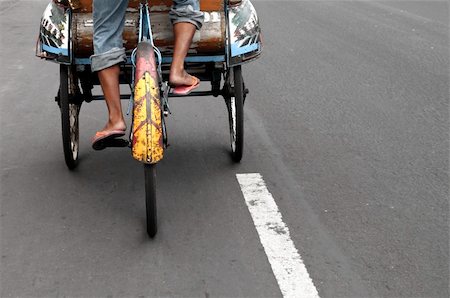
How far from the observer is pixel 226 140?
20.0ft

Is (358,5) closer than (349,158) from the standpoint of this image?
No

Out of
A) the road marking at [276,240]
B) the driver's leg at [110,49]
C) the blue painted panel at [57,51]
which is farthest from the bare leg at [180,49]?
the road marking at [276,240]

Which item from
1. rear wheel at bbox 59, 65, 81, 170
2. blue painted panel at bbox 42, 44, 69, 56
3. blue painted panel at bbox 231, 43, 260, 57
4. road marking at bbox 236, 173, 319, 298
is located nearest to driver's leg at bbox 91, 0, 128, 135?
blue painted panel at bbox 42, 44, 69, 56

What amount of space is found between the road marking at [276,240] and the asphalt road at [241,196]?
0.05 meters

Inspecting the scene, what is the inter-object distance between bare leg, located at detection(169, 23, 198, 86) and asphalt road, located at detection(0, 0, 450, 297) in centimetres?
76

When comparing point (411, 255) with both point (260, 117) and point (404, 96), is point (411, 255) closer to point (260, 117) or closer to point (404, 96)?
point (260, 117)

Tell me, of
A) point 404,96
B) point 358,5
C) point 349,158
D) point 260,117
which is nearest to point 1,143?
point 260,117

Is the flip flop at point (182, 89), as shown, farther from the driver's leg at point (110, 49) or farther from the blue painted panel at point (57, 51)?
the blue painted panel at point (57, 51)

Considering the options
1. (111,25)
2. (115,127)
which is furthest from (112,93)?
(111,25)

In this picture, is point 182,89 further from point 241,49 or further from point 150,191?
point 150,191

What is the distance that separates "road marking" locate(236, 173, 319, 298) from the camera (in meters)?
3.71

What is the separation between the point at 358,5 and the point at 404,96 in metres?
7.56

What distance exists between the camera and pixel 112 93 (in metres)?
4.62

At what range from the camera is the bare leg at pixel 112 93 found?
4.57 m
